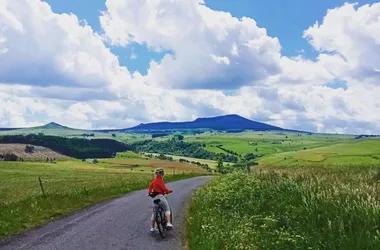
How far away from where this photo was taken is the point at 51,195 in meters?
29.6

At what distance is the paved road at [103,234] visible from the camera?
1569 centimetres

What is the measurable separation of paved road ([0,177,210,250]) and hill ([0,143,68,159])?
490 ft

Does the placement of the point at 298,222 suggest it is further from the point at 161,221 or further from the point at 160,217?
the point at 160,217

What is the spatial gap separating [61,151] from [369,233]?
635ft

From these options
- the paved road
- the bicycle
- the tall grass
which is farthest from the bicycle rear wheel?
the tall grass

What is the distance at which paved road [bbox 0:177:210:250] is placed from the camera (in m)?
15.7

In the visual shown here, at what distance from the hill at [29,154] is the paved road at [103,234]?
490 ft

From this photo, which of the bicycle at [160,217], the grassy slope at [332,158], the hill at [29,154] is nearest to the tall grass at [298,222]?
the bicycle at [160,217]

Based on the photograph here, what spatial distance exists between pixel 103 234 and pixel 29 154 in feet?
536

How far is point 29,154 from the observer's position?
171 meters

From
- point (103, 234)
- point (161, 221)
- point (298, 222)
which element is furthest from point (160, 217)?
point (298, 222)

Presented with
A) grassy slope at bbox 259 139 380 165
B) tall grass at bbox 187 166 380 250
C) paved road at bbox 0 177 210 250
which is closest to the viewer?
tall grass at bbox 187 166 380 250

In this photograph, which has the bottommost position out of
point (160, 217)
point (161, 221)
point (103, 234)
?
point (103, 234)

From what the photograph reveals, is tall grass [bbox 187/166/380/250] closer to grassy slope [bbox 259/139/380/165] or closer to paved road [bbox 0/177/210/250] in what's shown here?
paved road [bbox 0/177/210/250]
